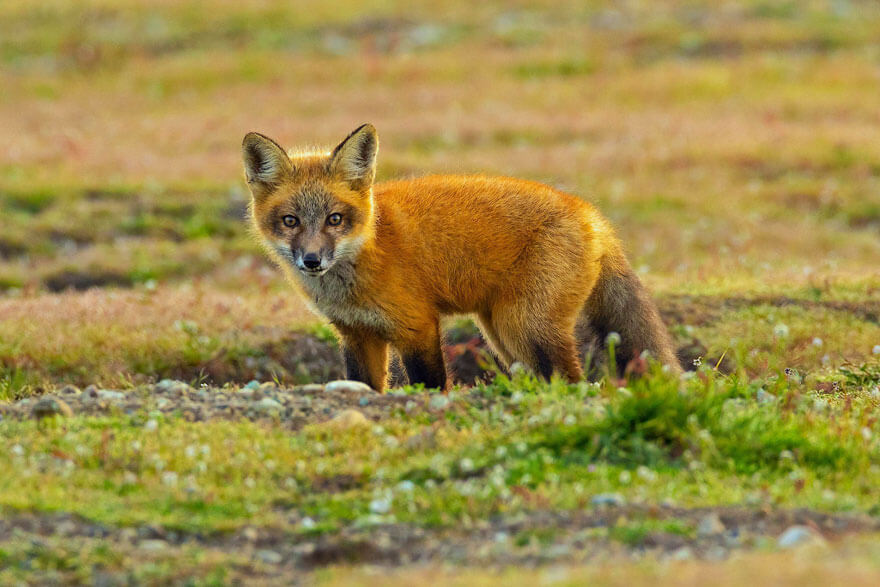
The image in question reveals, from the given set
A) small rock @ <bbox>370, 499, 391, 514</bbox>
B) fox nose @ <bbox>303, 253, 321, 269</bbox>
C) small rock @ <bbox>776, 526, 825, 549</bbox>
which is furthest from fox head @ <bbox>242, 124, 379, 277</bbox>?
small rock @ <bbox>776, 526, 825, 549</bbox>

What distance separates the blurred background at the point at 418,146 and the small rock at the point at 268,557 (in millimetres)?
3246

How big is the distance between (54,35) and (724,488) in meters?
27.2

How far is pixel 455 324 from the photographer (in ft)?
35.5

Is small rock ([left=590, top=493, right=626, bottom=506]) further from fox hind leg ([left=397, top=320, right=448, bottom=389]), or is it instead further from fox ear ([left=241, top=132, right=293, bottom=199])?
fox ear ([left=241, top=132, right=293, bottom=199])

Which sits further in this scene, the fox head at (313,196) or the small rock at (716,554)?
the fox head at (313,196)

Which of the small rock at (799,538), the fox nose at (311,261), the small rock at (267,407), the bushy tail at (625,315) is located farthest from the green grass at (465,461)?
the bushy tail at (625,315)

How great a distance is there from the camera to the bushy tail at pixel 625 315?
8.09 m

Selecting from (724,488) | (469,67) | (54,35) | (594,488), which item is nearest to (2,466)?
(594,488)

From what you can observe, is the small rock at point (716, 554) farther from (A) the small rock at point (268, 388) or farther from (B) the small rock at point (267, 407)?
(A) the small rock at point (268, 388)

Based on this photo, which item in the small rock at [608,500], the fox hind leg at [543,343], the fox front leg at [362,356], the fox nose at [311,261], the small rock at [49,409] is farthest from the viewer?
the fox front leg at [362,356]

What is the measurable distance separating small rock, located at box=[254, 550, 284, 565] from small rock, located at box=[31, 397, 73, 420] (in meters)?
2.08

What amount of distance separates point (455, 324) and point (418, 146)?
30.7ft

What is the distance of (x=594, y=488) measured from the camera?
5480 millimetres

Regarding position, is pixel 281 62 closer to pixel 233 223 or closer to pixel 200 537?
pixel 233 223
